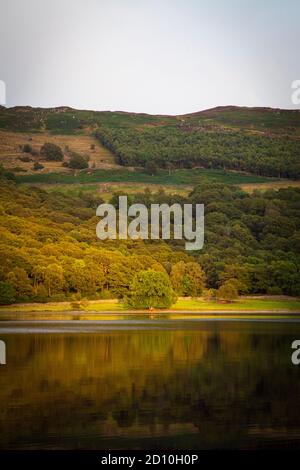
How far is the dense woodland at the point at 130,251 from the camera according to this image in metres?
106

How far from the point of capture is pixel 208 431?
26.1 metres

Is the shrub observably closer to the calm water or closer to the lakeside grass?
the lakeside grass

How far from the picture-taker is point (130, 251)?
13462 centimetres

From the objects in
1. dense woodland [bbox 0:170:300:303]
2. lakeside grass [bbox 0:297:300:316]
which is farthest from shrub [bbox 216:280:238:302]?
dense woodland [bbox 0:170:300:303]

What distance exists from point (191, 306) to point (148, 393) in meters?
75.3

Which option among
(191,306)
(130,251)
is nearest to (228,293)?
(191,306)

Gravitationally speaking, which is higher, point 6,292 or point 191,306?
point 6,292

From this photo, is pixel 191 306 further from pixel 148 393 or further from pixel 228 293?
pixel 148 393

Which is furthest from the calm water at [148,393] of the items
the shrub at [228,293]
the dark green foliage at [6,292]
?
the shrub at [228,293]

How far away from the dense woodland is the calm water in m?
49.0

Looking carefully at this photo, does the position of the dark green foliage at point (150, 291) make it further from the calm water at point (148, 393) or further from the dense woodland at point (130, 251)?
the calm water at point (148, 393)

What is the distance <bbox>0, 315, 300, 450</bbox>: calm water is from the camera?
2536cm

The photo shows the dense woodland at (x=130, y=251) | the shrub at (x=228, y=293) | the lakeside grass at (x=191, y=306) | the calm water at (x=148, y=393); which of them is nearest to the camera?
the calm water at (x=148, y=393)

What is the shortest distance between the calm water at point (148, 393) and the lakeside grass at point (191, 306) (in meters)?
44.3
